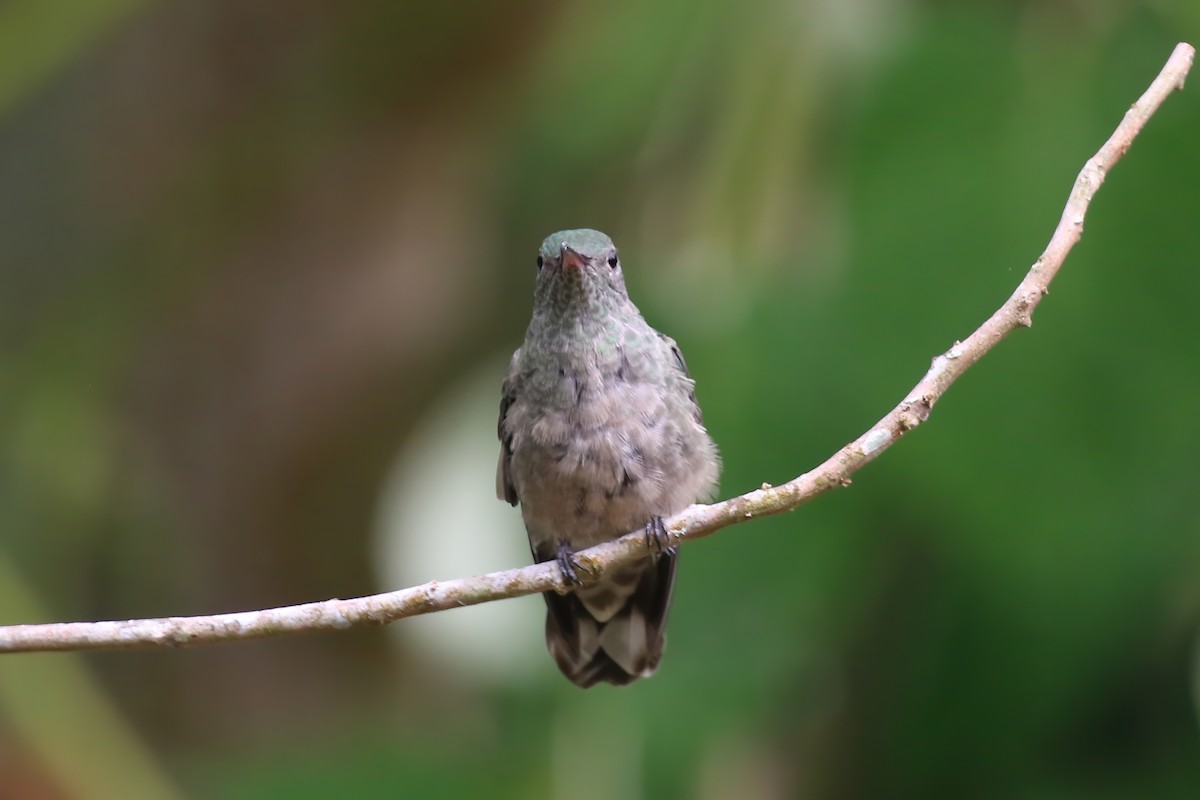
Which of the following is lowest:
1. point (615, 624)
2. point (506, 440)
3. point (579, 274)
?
point (615, 624)

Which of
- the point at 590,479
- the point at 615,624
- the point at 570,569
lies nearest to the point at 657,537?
the point at 570,569

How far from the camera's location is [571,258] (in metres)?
3.06

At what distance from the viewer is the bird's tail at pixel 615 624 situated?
3.32 metres

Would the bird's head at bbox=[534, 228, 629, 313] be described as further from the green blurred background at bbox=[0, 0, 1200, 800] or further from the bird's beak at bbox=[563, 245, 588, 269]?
the green blurred background at bbox=[0, 0, 1200, 800]

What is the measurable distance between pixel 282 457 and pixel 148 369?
0.52m

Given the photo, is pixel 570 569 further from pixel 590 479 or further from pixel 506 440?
pixel 506 440

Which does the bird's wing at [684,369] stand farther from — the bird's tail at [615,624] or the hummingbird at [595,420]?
the bird's tail at [615,624]

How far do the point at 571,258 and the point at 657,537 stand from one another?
68 centimetres

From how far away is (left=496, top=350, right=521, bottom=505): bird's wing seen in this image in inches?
124

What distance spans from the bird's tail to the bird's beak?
0.69 metres

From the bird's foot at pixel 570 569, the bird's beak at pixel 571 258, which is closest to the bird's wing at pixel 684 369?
the bird's beak at pixel 571 258

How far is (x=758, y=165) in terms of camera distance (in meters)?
3.53

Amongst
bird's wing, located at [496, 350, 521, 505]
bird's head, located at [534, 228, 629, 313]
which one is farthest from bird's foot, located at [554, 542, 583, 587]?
bird's head, located at [534, 228, 629, 313]

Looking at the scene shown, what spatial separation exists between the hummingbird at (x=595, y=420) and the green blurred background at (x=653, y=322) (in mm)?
274
